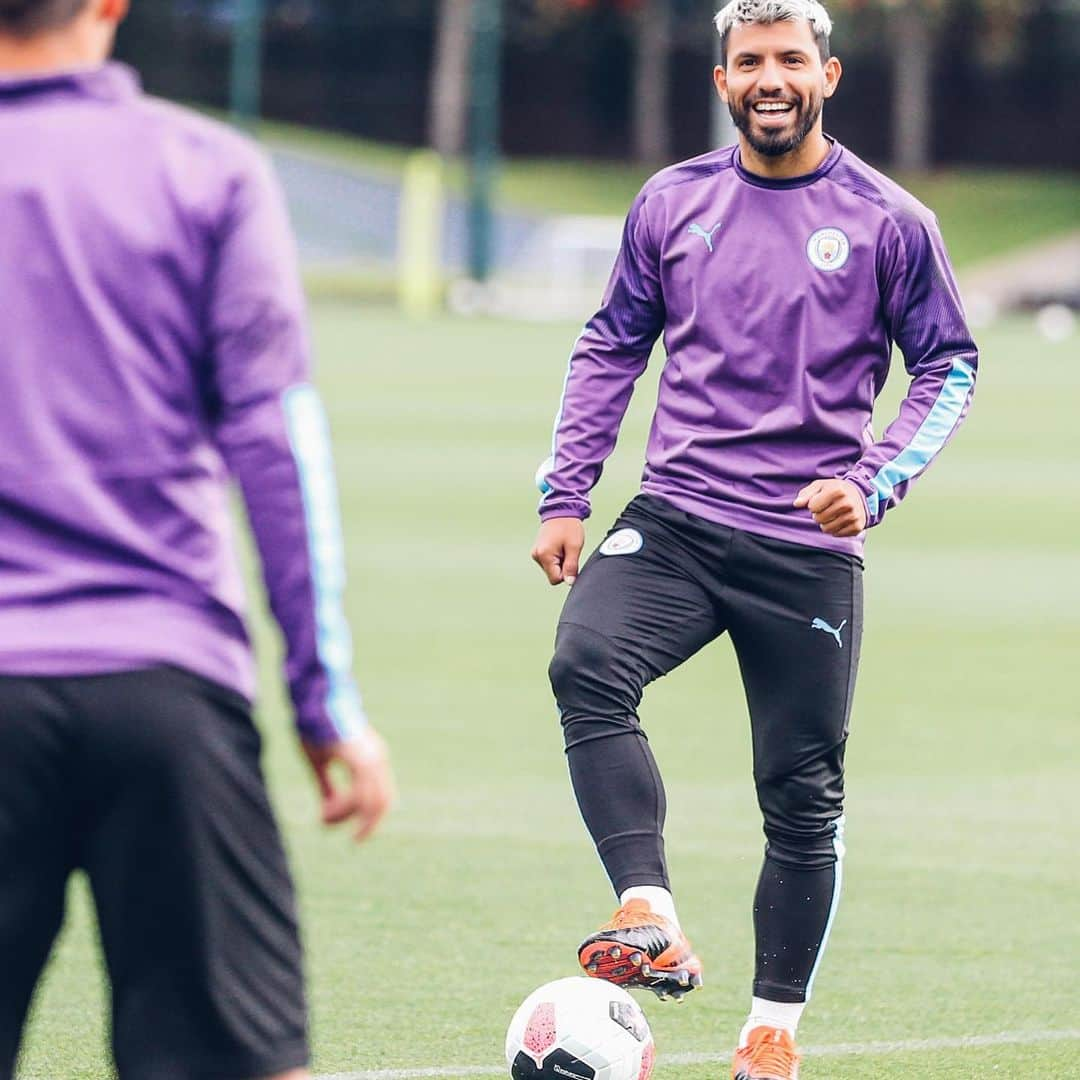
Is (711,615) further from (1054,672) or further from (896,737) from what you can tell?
(1054,672)

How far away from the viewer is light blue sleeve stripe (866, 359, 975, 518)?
526cm

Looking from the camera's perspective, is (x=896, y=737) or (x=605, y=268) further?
(x=605, y=268)

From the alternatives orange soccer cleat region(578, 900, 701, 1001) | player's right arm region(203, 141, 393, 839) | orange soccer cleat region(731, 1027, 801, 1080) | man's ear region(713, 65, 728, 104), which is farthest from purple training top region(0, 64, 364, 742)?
man's ear region(713, 65, 728, 104)

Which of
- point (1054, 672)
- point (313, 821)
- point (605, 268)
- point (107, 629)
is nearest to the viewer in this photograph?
point (107, 629)

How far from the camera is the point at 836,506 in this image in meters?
5.16

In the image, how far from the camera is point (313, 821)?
27.2ft

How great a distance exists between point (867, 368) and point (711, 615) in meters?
0.62

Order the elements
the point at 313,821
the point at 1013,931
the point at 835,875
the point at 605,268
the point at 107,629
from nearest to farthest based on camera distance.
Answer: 1. the point at 107,629
2. the point at 835,875
3. the point at 1013,931
4. the point at 313,821
5. the point at 605,268

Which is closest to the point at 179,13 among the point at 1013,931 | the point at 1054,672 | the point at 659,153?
the point at 659,153

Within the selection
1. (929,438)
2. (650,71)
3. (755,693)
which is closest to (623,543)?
(755,693)

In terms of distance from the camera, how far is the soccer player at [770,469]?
5250mm

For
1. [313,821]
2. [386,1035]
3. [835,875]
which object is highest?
[835,875]

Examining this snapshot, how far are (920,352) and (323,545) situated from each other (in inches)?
97.4

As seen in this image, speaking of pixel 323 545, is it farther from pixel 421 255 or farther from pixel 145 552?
pixel 421 255
